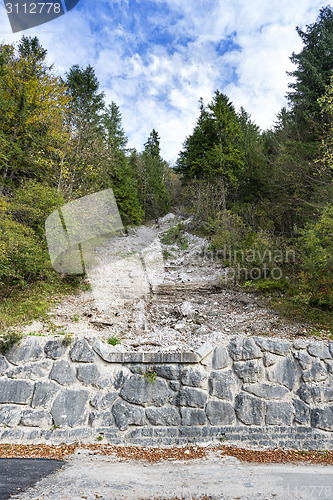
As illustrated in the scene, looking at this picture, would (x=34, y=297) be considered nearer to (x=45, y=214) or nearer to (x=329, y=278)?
(x=45, y=214)

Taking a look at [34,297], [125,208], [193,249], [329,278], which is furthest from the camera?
[125,208]

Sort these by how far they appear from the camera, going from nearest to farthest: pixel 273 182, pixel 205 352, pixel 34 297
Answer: pixel 205 352 → pixel 34 297 → pixel 273 182

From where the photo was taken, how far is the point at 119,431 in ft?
13.3

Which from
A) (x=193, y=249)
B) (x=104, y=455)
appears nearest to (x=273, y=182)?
(x=193, y=249)

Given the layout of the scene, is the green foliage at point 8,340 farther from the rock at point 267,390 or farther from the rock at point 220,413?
the rock at point 267,390

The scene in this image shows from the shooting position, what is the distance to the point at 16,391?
167 inches

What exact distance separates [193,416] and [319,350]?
236 cm

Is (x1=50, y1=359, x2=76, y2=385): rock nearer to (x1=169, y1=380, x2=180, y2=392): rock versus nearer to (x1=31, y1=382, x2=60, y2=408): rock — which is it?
(x1=31, y1=382, x2=60, y2=408): rock

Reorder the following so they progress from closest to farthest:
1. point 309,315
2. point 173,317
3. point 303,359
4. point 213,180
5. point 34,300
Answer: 1. point 303,359
2. point 309,315
3. point 34,300
4. point 173,317
5. point 213,180

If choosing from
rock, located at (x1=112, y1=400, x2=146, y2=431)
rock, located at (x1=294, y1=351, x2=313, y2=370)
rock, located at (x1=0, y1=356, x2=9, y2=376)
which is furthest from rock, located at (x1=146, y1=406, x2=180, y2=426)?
rock, located at (x1=0, y1=356, x2=9, y2=376)

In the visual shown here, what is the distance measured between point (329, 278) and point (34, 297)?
702 centimetres

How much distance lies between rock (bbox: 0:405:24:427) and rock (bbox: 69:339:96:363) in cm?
107

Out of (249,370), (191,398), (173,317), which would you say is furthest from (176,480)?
(173,317)

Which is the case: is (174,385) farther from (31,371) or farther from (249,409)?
(31,371)
